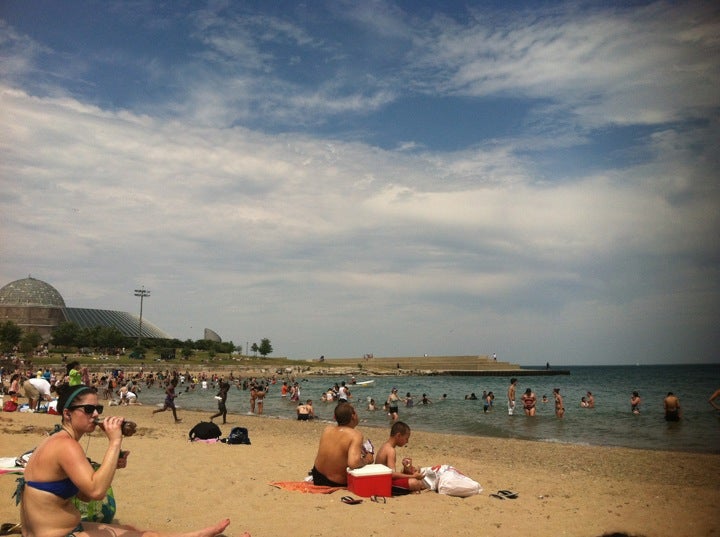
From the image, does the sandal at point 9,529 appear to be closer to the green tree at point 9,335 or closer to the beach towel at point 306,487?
the beach towel at point 306,487

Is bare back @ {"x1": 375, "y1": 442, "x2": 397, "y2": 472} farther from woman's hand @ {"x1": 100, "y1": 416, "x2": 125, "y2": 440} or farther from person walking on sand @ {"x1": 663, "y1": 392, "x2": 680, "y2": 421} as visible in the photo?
person walking on sand @ {"x1": 663, "y1": 392, "x2": 680, "y2": 421}

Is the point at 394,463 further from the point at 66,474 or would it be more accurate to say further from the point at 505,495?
the point at 66,474

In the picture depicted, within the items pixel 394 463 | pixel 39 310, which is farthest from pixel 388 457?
pixel 39 310

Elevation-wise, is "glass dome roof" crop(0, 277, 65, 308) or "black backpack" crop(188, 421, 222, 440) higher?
"glass dome roof" crop(0, 277, 65, 308)

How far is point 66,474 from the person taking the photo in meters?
3.64

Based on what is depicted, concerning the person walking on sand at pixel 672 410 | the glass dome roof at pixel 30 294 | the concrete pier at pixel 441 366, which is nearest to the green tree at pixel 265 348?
the concrete pier at pixel 441 366

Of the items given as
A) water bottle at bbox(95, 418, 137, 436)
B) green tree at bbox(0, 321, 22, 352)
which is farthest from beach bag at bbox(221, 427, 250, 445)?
green tree at bbox(0, 321, 22, 352)

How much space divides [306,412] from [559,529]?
1701cm

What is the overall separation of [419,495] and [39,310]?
433ft

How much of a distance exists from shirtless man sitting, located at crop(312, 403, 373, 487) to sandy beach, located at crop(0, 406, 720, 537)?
0.33m

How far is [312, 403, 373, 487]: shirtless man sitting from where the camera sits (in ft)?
23.8

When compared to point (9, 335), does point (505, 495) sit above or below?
below

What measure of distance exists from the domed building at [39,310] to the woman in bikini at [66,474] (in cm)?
11980

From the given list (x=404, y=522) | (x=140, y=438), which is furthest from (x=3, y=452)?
(x=404, y=522)
